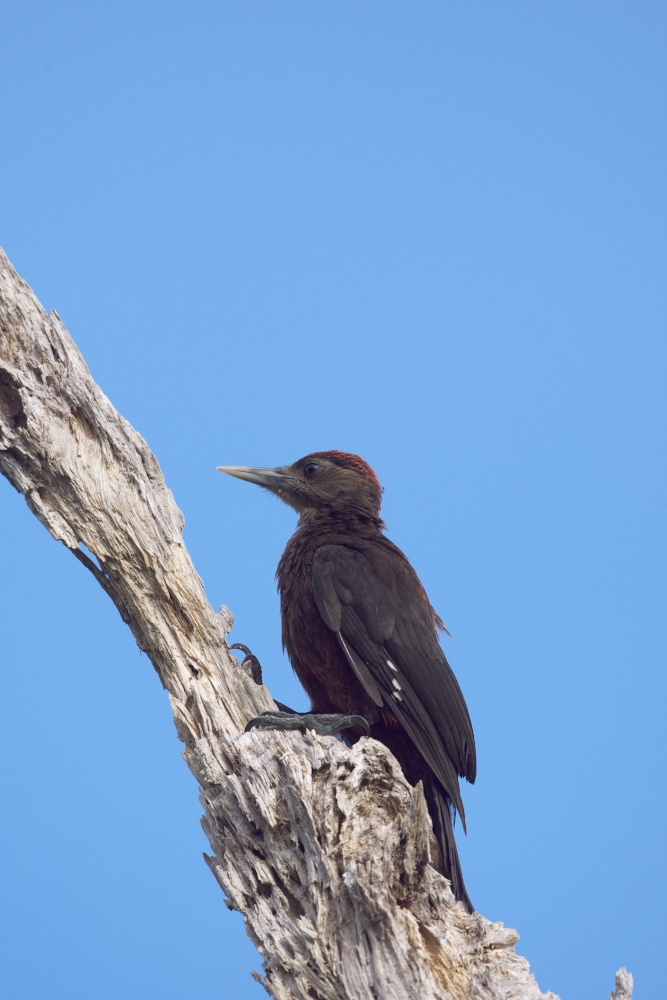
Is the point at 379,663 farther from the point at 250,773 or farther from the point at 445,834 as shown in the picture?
the point at 250,773

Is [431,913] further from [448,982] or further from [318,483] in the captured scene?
[318,483]

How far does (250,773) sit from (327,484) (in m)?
1.57

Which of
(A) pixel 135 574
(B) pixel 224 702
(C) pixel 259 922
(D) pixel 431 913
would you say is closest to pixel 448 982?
Answer: (D) pixel 431 913

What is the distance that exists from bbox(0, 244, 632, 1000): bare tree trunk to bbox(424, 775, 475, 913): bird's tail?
1.89 ft

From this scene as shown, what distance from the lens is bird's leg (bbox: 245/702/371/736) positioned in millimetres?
2900

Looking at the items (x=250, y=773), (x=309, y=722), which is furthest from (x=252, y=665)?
(x=250, y=773)

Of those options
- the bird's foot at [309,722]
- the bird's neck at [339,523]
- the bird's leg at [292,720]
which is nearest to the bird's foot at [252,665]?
the bird's leg at [292,720]

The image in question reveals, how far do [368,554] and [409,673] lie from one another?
51 cm

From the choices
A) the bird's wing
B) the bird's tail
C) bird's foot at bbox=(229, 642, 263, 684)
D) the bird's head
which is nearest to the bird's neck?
the bird's head

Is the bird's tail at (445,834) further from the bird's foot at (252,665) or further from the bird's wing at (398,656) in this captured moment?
the bird's foot at (252,665)

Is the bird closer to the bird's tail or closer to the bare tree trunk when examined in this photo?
the bird's tail

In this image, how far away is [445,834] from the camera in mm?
3281

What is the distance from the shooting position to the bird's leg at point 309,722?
2.90 meters

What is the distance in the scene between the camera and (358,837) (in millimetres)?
2510
